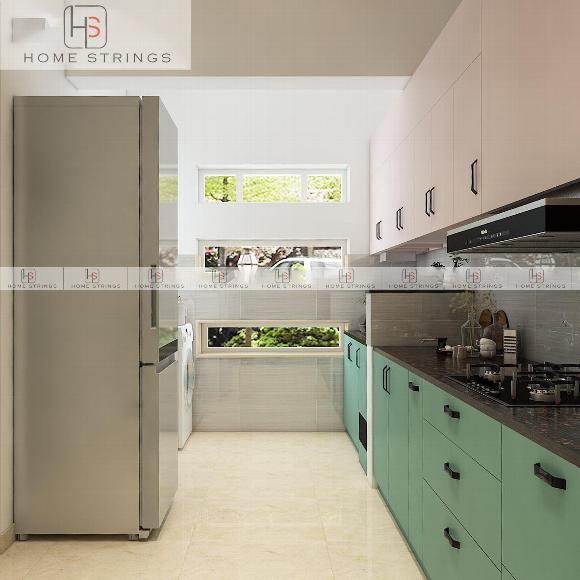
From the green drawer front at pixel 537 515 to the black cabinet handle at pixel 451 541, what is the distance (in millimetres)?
426

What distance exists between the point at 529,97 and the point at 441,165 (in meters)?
1.01

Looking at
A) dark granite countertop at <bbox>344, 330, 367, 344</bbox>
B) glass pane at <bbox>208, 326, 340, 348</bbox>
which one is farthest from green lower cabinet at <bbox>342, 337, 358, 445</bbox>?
glass pane at <bbox>208, 326, 340, 348</bbox>

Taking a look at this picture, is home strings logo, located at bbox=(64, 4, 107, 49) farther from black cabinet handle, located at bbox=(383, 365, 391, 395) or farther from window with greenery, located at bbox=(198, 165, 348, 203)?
black cabinet handle, located at bbox=(383, 365, 391, 395)

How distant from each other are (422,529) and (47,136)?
8.13 feet

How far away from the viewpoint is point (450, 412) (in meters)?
2.11

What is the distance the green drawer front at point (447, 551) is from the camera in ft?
6.04

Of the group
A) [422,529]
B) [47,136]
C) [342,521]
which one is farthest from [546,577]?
[47,136]

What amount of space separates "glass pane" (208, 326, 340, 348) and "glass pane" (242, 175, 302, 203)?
113cm

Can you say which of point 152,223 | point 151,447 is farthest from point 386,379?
point 152,223

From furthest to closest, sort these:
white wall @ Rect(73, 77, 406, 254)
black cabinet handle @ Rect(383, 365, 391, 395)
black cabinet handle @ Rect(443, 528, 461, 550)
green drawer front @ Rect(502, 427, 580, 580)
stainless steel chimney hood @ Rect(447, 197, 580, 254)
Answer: white wall @ Rect(73, 77, 406, 254)
black cabinet handle @ Rect(383, 365, 391, 395)
black cabinet handle @ Rect(443, 528, 461, 550)
stainless steel chimney hood @ Rect(447, 197, 580, 254)
green drawer front @ Rect(502, 427, 580, 580)

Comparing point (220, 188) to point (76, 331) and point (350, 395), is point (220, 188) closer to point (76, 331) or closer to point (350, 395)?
point (350, 395)

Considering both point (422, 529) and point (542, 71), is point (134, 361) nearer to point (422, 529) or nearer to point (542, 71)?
point (422, 529)

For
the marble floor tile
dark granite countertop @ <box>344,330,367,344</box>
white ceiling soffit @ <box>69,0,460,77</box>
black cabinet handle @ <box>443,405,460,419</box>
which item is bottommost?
the marble floor tile

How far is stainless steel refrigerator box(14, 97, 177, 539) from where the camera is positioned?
119 inches
